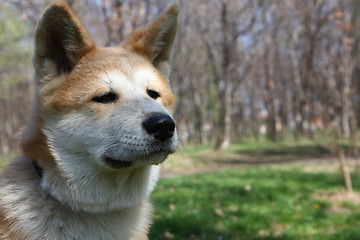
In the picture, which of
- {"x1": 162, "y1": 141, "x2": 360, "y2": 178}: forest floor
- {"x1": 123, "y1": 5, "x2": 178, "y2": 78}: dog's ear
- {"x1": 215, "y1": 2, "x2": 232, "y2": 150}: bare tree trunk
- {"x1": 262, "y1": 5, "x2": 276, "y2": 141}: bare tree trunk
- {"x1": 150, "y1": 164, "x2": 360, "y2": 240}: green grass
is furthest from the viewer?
{"x1": 262, "y1": 5, "x2": 276, "y2": 141}: bare tree trunk

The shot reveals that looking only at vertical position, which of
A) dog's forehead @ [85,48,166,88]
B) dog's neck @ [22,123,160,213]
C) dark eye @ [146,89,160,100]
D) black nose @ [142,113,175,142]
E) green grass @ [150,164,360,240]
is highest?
dog's forehead @ [85,48,166,88]

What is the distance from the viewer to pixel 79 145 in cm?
221

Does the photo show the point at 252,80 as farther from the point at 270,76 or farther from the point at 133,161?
the point at 133,161

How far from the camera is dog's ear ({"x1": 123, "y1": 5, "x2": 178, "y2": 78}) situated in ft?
8.95

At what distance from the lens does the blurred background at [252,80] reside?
5.76 meters

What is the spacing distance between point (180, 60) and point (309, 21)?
16802 mm

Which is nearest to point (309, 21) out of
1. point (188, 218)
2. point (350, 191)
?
point (350, 191)

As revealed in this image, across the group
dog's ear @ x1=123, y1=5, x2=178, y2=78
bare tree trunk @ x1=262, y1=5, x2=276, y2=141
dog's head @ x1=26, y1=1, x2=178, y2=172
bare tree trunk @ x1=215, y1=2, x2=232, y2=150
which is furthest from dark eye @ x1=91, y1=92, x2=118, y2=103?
bare tree trunk @ x1=262, y1=5, x2=276, y2=141

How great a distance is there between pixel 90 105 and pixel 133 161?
1.55 ft

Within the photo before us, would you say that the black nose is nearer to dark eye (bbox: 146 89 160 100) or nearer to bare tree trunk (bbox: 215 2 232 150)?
dark eye (bbox: 146 89 160 100)

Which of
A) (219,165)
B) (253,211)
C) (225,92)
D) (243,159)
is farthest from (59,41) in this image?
(225,92)

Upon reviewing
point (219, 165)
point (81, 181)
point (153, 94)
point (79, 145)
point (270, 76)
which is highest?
point (153, 94)

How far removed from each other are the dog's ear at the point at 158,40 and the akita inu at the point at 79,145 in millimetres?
377

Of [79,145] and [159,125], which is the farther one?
[79,145]
